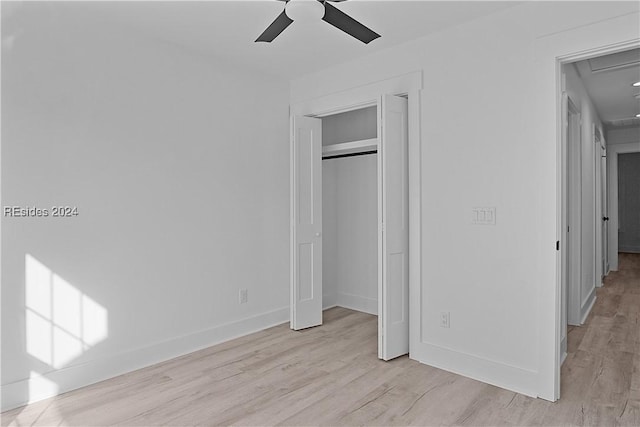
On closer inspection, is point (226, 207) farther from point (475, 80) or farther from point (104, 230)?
point (475, 80)

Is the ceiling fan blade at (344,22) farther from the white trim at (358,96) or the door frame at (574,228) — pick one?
the door frame at (574,228)

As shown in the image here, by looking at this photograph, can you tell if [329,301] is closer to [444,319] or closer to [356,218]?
[356,218]

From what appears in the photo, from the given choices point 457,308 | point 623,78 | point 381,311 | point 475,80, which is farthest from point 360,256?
point 623,78

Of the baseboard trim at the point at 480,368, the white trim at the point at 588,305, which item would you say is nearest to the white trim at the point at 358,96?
the baseboard trim at the point at 480,368

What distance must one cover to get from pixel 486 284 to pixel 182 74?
294cm

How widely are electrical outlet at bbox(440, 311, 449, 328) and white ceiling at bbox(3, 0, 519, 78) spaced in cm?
217

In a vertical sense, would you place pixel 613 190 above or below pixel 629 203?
above

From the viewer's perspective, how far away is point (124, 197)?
123 inches

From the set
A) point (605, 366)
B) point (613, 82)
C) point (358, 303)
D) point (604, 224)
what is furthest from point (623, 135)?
point (358, 303)

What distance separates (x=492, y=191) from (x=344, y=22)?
153 centimetres

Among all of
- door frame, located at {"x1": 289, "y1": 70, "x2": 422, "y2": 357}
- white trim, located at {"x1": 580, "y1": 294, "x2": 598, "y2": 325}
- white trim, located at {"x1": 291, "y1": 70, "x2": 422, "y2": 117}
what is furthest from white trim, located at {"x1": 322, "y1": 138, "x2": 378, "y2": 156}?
white trim, located at {"x1": 580, "y1": 294, "x2": 598, "y2": 325}

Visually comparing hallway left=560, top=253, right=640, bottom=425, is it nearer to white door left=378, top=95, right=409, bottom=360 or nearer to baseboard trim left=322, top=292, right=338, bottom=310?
white door left=378, top=95, right=409, bottom=360

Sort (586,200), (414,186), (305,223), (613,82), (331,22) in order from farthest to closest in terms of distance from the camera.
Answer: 1. (586,200)
2. (613,82)
3. (305,223)
4. (414,186)
5. (331,22)

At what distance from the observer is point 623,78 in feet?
14.0
